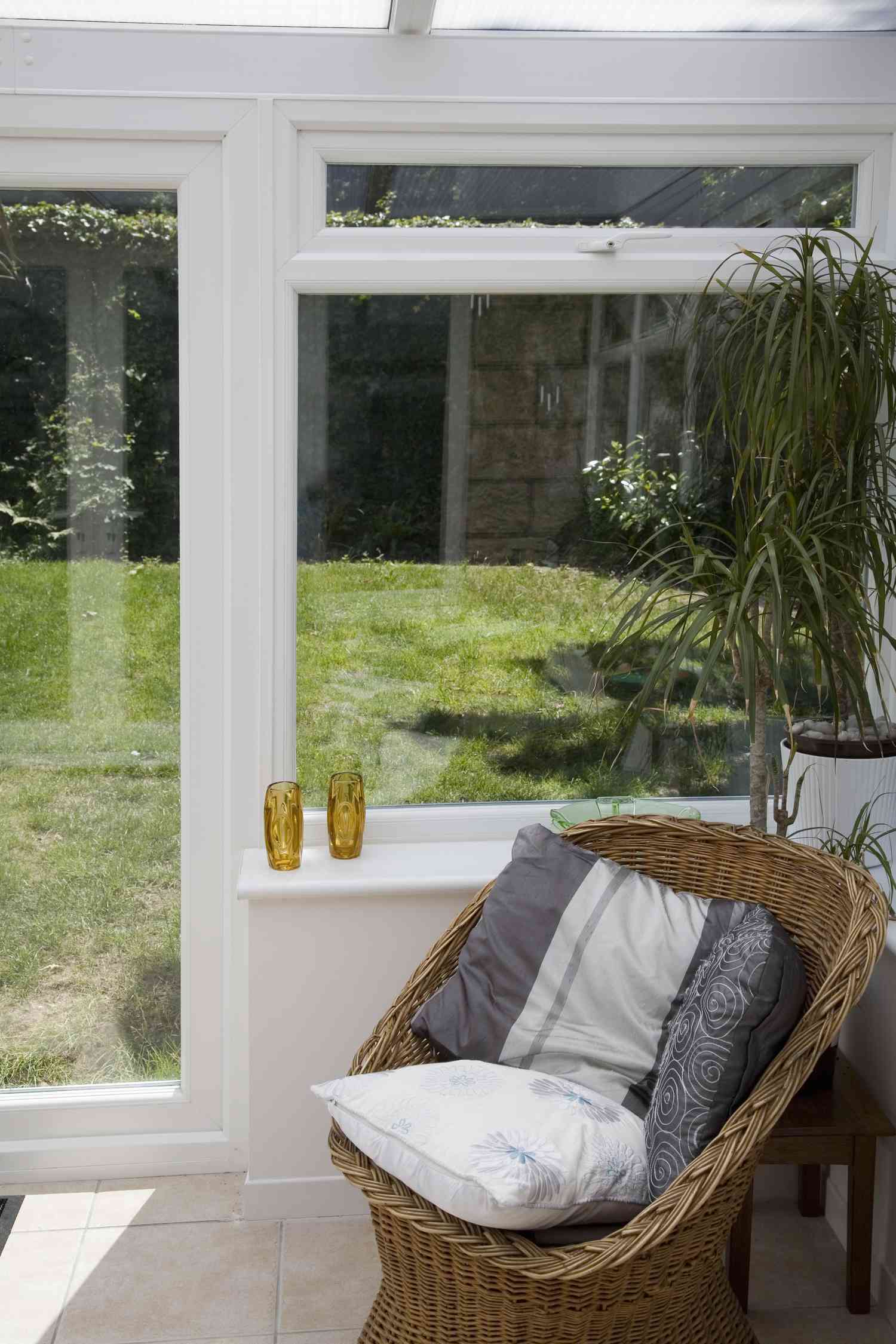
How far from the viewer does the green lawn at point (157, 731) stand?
2.70 m

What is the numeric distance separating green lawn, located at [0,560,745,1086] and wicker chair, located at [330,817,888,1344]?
716 millimetres

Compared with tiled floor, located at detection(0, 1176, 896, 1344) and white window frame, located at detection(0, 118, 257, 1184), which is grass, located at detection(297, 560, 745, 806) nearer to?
white window frame, located at detection(0, 118, 257, 1184)

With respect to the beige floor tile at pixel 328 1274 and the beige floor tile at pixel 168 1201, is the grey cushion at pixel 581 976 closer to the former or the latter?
the beige floor tile at pixel 328 1274

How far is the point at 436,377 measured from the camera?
2.65 m

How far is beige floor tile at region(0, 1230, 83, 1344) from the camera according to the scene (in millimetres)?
2230

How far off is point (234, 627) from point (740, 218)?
1.46 m

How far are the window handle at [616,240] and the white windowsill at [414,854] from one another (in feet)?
4.14

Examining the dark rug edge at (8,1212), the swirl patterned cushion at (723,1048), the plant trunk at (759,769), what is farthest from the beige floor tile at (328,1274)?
the plant trunk at (759,769)

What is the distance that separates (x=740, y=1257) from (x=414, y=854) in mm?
1035

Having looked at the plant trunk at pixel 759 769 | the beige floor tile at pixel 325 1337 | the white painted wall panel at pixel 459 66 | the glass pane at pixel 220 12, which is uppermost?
the glass pane at pixel 220 12

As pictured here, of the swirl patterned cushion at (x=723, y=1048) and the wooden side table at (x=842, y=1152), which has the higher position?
the swirl patterned cushion at (x=723, y=1048)

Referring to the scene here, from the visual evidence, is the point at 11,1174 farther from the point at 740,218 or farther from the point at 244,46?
the point at 740,218

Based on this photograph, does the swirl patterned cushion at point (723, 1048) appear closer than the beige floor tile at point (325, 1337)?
Yes

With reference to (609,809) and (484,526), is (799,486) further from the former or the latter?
(609,809)
